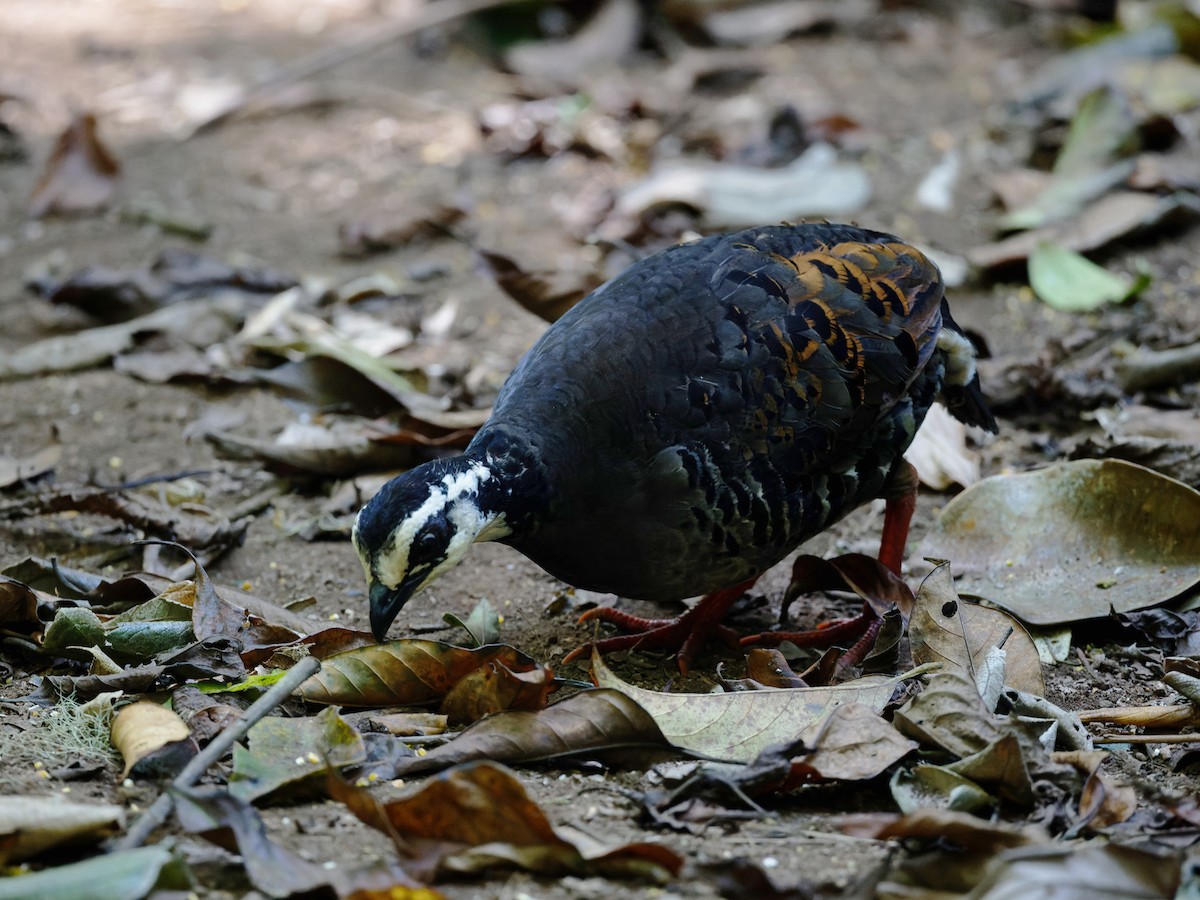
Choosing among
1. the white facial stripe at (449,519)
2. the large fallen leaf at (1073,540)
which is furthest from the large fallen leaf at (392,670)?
the large fallen leaf at (1073,540)

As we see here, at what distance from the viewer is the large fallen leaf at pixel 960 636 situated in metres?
3.66

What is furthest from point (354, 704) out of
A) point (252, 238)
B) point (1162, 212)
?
point (1162, 212)

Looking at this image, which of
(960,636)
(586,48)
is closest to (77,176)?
(586,48)

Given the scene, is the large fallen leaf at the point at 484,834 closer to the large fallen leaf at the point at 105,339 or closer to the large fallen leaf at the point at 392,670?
the large fallen leaf at the point at 392,670

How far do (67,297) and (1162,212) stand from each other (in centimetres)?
521

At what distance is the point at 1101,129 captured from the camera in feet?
23.9

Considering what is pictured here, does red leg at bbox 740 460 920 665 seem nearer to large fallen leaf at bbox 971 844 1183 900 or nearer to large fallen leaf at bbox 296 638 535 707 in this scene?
large fallen leaf at bbox 296 638 535 707

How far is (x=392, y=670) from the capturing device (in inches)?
138

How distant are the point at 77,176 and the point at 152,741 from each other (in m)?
5.41

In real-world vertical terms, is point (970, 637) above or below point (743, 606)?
above

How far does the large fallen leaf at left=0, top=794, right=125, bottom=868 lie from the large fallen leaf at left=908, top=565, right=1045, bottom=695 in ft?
6.95

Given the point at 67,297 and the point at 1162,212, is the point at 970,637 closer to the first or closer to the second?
the point at 1162,212

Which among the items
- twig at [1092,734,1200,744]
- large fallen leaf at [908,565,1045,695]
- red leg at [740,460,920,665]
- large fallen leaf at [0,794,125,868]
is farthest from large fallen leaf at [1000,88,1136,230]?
large fallen leaf at [0,794,125,868]

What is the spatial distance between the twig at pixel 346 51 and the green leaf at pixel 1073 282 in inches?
182
